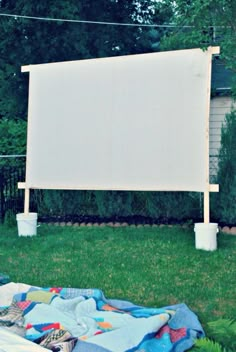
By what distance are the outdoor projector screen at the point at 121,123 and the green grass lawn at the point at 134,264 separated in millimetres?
743

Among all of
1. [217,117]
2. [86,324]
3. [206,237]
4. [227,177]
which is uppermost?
[217,117]

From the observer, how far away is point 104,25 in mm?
11797

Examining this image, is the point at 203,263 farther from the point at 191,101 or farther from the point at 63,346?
the point at 63,346

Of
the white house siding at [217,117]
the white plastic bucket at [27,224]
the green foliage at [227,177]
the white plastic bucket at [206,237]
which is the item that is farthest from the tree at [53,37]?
the white plastic bucket at [206,237]

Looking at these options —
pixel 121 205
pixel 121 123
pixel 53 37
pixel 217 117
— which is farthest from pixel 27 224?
pixel 53 37

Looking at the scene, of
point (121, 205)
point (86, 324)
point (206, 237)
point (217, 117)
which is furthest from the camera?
point (217, 117)

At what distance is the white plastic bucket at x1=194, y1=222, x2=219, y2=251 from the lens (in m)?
6.29

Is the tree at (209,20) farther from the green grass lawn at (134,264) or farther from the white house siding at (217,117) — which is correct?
the green grass lawn at (134,264)

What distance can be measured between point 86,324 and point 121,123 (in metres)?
3.90

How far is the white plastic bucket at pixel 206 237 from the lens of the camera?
6.29 meters

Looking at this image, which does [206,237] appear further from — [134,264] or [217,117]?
[217,117]

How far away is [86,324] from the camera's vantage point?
12.7 ft

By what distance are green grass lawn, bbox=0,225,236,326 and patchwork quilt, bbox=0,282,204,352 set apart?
1.19 feet

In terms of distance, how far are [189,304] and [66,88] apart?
416 centimetres
